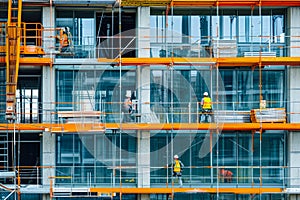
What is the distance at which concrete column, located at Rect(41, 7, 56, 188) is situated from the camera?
21.0 m

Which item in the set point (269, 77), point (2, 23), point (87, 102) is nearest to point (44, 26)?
point (2, 23)

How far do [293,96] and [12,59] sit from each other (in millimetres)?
8981

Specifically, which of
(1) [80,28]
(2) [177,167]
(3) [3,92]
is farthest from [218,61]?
(3) [3,92]

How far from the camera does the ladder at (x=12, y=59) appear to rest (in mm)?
20047

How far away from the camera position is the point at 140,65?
2114cm

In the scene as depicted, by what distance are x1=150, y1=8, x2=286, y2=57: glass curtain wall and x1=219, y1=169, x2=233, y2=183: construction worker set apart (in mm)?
3819

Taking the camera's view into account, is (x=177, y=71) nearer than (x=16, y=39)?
No

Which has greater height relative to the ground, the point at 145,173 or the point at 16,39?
the point at 16,39

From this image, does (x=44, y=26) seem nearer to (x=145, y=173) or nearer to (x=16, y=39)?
(x=16, y=39)

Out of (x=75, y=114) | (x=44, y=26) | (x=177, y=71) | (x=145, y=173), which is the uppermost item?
(x=44, y=26)

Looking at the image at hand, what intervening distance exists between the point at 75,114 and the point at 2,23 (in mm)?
3775

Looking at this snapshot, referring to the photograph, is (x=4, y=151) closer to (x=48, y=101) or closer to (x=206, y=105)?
(x=48, y=101)

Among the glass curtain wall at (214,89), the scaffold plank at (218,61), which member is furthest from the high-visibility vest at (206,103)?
the scaffold plank at (218,61)

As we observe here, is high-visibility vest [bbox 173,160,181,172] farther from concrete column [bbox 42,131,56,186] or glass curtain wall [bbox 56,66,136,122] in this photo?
concrete column [bbox 42,131,56,186]
